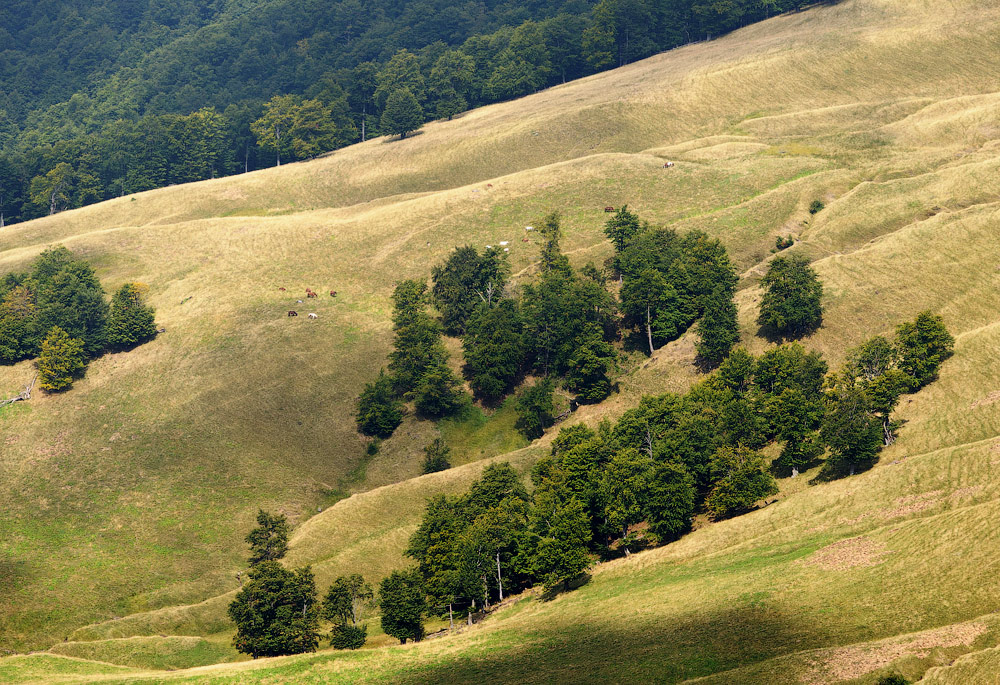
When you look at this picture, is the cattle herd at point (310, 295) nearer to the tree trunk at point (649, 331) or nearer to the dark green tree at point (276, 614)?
the tree trunk at point (649, 331)

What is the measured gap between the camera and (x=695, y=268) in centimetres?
13188

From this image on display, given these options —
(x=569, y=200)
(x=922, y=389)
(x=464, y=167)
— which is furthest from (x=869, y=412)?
(x=464, y=167)

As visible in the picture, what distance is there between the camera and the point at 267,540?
320ft

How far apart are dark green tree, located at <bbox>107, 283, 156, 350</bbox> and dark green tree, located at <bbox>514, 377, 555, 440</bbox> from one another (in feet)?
206

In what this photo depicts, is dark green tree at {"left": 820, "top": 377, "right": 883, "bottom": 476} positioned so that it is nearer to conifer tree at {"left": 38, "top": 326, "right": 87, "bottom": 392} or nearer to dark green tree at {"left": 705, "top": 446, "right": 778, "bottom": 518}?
dark green tree at {"left": 705, "top": 446, "right": 778, "bottom": 518}

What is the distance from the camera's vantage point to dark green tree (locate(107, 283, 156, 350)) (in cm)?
13762

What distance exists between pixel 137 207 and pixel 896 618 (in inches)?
7310

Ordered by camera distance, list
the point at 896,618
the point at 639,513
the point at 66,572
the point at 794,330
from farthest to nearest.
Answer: the point at 794,330
the point at 66,572
the point at 639,513
the point at 896,618

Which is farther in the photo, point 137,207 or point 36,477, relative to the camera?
point 137,207

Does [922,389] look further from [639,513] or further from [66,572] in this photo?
[66,572]

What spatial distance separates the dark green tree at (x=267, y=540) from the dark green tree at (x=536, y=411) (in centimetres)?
3689

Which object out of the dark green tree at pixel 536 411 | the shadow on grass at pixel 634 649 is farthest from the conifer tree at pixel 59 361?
the shadow on grass at pixel 634 649

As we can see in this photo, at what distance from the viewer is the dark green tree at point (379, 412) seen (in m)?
121

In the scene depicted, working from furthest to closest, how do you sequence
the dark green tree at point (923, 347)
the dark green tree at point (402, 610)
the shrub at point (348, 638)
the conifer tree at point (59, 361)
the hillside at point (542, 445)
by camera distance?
1. the conifer tree at point (59, 361)
2. the dark green tree at point (923, 347)
3. the dark green tree at point (402, 610)
4. the shrub at point (348, 638)
5. the hillside at point (542, 445)
